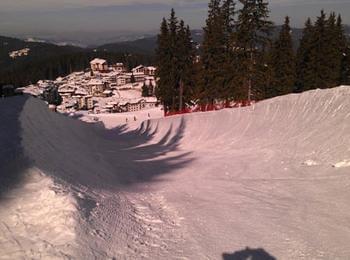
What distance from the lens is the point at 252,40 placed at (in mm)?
30469

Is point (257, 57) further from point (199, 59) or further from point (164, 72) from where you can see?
point (164, 72)

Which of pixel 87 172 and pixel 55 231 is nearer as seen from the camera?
pixel 55 231

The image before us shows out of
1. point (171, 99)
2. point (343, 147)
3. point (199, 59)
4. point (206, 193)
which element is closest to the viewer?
point (206, 193)

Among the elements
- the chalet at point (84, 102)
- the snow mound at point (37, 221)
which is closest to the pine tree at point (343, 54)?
the snow mound at point (37, 221)

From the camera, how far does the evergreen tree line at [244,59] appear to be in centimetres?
3077

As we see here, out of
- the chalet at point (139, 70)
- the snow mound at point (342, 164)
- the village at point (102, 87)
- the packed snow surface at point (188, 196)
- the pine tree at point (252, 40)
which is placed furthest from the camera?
the chalet at point (139, 70)

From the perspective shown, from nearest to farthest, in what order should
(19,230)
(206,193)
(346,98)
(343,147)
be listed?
1. (19,230)
2. (206,193)
3. (343,147)
4. (346,98)

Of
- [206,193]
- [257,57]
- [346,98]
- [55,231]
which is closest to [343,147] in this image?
[346,98]

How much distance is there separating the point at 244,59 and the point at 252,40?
5.22ft

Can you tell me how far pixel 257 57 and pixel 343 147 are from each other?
57.5 ft

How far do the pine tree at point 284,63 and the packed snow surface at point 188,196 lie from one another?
18.6 meters

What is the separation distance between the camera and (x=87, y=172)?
1306 centimetres

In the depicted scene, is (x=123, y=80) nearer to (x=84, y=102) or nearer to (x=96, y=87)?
(x=96, y=87)

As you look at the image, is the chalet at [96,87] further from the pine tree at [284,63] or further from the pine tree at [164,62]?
the pine tree at [284,63]
